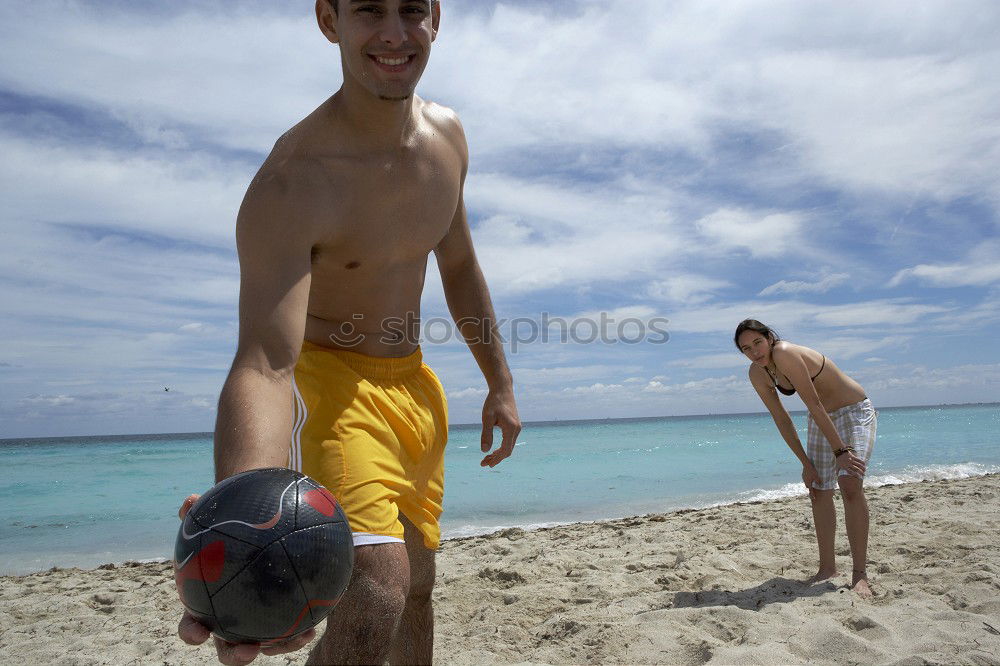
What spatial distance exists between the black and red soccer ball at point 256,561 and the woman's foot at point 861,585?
4579mm

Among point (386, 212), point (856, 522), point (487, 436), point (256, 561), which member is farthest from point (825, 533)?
point (256, 561)

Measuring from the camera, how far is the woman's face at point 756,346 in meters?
5.77

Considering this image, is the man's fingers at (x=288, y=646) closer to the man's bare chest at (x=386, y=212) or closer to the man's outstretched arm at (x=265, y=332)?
the man's outstretched arm at (x=265, y=332)

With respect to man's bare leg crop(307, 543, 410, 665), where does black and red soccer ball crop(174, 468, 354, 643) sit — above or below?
above

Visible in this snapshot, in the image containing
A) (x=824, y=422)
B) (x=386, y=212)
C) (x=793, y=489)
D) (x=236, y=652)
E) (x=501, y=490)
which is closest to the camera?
(x=236, y=652)

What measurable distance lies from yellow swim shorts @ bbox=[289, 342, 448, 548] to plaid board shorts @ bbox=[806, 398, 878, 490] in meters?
4.08

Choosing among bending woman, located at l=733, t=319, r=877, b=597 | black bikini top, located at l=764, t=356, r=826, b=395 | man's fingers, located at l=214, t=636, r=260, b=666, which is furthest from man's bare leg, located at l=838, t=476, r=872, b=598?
man's fingers, located at l=214, t=636, r=260, b=666

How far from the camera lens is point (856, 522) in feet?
17.7

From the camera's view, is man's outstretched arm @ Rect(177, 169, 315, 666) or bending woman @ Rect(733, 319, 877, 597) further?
bending woman @ Rect(733, 319, 877, 597)

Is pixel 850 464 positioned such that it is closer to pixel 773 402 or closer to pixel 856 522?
pixel 856 522

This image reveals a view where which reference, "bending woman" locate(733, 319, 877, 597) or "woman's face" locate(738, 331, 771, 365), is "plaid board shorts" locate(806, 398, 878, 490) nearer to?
"bending woman" locate(733, 319, 877, 597)

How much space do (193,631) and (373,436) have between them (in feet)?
3.00

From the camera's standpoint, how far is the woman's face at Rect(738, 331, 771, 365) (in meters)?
5.77

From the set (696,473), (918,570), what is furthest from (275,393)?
(696,473)
